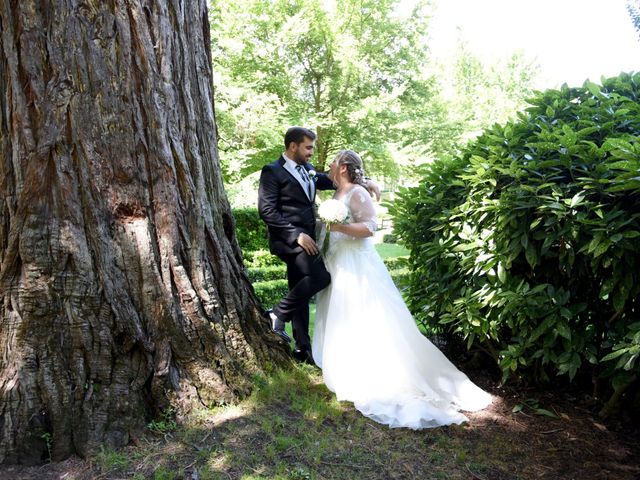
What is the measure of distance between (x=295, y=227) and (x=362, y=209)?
2.24ft

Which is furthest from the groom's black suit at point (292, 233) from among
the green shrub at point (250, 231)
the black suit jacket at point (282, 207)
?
the green shrub at point (250, 231)

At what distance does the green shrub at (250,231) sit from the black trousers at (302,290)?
7999 millimetres

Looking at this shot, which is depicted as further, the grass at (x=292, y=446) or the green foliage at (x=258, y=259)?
the green foliage at (x=258, y=259)

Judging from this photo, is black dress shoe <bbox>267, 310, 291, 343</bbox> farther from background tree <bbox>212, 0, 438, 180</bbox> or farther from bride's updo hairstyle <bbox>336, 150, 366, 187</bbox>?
background tree <bbox>212, 0, 438, 180</bbox>

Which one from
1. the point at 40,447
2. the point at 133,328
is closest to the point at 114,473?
the point at 40,447

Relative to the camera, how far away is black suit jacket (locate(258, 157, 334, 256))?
4582 mm

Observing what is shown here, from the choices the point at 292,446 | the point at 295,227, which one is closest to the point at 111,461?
the point at 292,446

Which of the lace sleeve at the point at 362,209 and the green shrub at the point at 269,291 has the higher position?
the lace sleeve at the point at 362,209

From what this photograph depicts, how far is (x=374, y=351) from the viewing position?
4.28m

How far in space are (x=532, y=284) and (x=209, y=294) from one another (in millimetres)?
2592

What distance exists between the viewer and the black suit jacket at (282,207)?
4.58 m

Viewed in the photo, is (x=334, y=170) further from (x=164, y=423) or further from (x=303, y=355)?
(x=164, y=423)

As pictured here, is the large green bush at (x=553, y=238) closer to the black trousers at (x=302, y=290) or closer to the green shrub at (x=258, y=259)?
the black trousers at (x=302, y=290)

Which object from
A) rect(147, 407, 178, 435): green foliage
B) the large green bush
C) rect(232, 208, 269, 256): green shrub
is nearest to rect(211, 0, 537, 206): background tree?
rect(232, 208, 269, 256): green shrub
